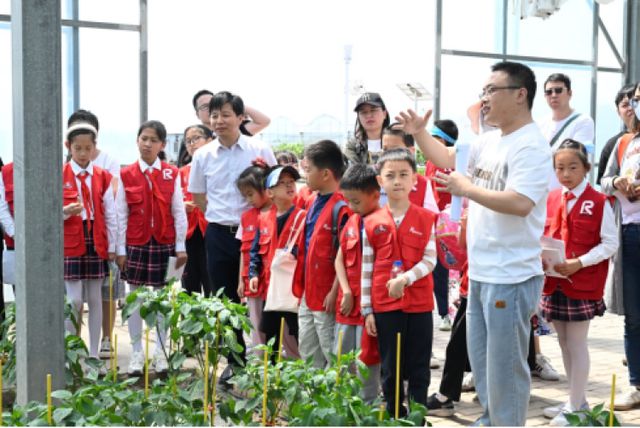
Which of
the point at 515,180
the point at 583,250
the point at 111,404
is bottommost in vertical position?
the point at 111,404

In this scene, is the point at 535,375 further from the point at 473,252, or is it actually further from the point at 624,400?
the point at 473,252

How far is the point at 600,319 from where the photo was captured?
839 centimetres

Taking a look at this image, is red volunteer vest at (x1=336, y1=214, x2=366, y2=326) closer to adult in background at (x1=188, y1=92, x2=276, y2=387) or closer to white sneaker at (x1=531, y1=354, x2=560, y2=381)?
adult in background at (x1=188, y1=92, x2=276, y2=387)

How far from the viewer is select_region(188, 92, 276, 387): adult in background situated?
563 cm

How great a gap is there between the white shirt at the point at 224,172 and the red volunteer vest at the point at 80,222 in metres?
0.65

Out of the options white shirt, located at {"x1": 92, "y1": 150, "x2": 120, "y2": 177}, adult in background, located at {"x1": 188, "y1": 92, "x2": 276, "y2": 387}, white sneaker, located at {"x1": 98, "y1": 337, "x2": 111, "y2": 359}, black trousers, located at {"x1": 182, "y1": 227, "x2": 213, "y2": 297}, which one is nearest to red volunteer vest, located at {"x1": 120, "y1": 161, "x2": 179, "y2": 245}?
adult in background, located at {"x1": 188, "y1": 92, "x2": 276, "y2": 387}

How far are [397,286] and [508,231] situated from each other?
2.92ft

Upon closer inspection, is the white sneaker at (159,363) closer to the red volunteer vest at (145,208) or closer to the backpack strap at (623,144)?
the red volunteer vest at (145,208)

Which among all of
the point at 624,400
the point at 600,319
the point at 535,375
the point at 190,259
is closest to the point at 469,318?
the point at 624,400

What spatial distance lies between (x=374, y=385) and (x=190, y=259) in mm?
2449

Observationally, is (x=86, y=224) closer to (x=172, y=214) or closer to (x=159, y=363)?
(x=172, y=214)

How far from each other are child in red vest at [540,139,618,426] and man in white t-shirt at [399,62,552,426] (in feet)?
3.97

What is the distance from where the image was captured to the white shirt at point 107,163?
6.82m

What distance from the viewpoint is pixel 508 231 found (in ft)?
11.5
